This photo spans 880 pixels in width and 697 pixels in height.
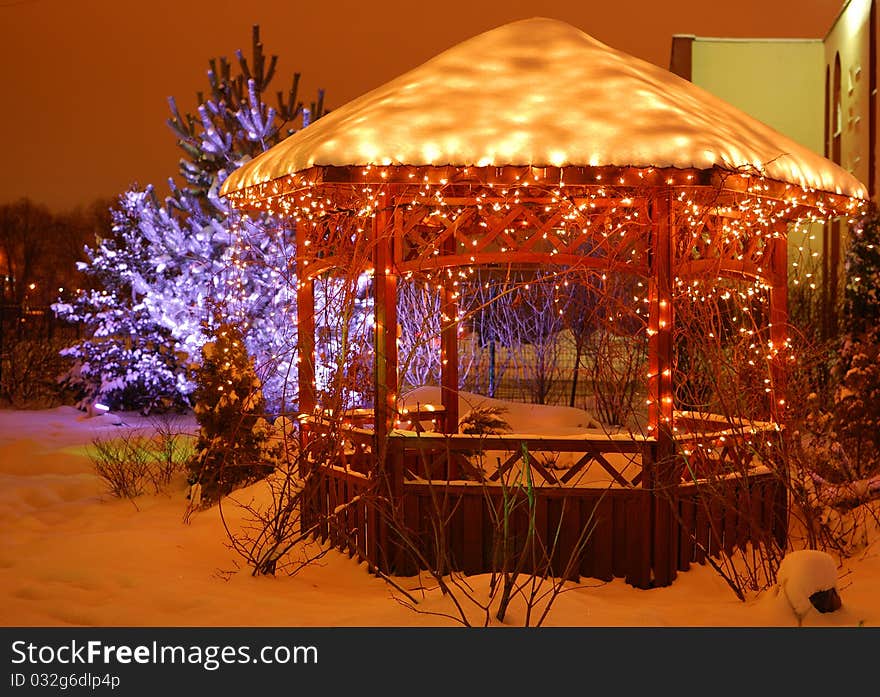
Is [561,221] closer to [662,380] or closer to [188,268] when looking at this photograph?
[662,380]

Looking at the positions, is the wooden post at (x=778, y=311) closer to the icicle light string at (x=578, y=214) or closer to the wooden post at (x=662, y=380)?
the icicle light string at (x=578, y=214)

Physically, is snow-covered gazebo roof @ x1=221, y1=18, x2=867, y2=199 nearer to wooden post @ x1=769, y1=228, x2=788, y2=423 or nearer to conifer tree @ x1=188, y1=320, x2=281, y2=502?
wooden post @ x1=769, y1=228, x2=788, y2=423

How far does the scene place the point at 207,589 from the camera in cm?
708

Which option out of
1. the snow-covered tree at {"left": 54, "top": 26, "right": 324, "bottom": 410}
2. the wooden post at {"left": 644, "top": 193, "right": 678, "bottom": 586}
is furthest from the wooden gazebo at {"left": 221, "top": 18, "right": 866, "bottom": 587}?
the snow-covered tree at {"left": 54, "top": 26, "right": 324, "bottom": 410}

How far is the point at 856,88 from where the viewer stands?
19188 mm

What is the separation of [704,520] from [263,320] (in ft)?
34.2

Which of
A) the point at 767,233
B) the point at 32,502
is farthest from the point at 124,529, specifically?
the point at 767,233

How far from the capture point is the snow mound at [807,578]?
537cm

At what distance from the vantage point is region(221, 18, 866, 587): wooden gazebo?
7055mm

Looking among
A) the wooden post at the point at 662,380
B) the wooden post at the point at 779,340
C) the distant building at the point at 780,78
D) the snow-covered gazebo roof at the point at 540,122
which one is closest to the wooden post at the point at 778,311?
the wooden post at the point at 779,340

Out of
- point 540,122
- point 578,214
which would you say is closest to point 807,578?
point 578,214

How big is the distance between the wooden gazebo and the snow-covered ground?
45cm

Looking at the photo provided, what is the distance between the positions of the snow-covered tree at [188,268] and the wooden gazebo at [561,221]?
7748mm

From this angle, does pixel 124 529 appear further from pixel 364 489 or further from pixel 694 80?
pixel 694 80
